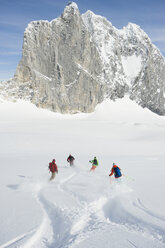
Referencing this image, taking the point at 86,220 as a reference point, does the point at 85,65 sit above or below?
above

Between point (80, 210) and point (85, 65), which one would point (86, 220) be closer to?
point (80, 210)

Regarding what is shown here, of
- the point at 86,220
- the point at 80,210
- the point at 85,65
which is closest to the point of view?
the point at 86,220

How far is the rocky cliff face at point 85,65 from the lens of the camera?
6944cm

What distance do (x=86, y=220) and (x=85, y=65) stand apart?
80999mm

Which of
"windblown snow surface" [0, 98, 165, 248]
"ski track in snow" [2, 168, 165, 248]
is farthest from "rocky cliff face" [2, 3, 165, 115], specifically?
"ski track in snow" [2, 168, 165, 248]

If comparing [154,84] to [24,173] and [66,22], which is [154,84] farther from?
[24,173]

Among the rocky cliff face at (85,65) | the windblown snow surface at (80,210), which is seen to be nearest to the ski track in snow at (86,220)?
the windblown snow surface at (80,210)

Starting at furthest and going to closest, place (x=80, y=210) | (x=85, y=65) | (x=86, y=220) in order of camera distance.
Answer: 1. (x=85, y=65)
2. (x=80, y=210)
3. (x=86, y=220)

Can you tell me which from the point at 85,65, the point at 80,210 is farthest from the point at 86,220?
the point at 85,65

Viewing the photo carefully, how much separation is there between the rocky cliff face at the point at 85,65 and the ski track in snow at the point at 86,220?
61.5 metres

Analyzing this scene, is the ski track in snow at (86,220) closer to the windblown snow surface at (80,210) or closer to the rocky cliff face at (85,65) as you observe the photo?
the windblown snow surface at (80,210)

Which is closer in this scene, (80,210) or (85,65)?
(80,210)

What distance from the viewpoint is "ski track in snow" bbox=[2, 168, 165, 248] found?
5.07 meters

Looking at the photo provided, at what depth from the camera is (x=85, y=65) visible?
83.1 meters
